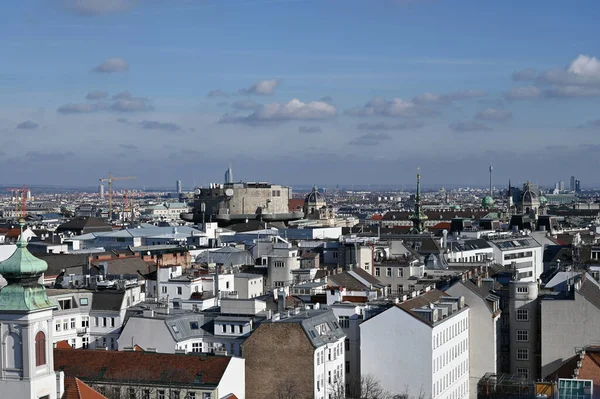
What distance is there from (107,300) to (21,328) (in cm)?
3628

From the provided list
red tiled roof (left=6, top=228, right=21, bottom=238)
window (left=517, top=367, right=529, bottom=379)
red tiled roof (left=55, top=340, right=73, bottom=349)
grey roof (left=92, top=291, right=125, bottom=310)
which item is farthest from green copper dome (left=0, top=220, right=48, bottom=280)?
red tiled roof (left=6, top=228, right=21, bottom=238)

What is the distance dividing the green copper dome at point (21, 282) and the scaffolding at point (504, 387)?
101 ft

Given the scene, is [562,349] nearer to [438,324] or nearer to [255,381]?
[438,324]

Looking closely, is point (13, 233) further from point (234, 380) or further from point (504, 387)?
point (234, 380)

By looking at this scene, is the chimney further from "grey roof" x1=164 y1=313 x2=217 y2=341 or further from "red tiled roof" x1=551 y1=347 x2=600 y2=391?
"red tiled roof" x1=551 y1=347 x2=600 y2=391

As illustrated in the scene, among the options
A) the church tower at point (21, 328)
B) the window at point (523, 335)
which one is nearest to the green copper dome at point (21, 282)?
the church tower at point (21, 328)

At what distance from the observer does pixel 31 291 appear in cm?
4228

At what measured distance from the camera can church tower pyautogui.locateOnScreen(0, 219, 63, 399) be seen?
1647 inches

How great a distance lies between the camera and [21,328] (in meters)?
41.9

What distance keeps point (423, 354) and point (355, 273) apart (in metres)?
25.6

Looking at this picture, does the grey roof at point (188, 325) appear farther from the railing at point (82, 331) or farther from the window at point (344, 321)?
the railing at point (82, 331)


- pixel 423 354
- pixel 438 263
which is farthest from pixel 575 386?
pixel 438 263

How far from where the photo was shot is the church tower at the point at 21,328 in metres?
41.8

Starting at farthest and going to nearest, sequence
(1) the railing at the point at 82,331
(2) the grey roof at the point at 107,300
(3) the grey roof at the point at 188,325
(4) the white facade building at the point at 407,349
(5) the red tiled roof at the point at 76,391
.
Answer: (2) the grey roof at the point at 107,300, (1) the railing at the point at 82,331, (4) the white facade building at the point at 407,349, (3) the grey roof at the point at 188,325, (5) the red tiled roof at the point at 76,391
